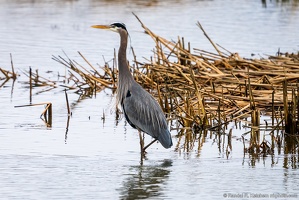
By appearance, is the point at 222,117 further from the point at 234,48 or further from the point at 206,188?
the point at 234,48

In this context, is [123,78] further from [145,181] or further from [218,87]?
[218,87]

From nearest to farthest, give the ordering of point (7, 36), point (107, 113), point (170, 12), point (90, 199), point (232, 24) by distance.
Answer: point (90, 199) < point (107, 113) < point (7, 36) < point (232, 24) < point (170, 12)

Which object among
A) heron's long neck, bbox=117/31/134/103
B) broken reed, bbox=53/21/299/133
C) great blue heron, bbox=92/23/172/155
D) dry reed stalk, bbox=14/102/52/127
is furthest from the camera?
Answer: dry reed stalk, bbox=14/102/52/127

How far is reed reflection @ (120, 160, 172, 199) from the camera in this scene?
7949mm

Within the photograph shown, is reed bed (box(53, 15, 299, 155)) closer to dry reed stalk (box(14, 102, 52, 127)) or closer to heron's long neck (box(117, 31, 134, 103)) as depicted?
heron's long neck (box(117, 31, 134, 103))

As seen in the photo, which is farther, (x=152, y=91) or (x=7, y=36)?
(x=7, y=36)

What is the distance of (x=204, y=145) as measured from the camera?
10.1 m

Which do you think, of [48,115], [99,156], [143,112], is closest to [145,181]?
[99,156]

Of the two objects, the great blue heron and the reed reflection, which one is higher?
the great blue heron

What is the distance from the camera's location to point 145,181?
846cm

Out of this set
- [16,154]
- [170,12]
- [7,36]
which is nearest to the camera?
[16,154]

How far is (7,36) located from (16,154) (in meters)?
11.1

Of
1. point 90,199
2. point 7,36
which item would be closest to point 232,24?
point 7,36

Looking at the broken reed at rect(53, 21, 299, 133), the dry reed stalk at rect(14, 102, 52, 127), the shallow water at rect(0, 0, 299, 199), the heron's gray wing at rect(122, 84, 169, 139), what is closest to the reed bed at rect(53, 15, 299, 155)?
the broken reed at rect(53, 21, 299, 133)
